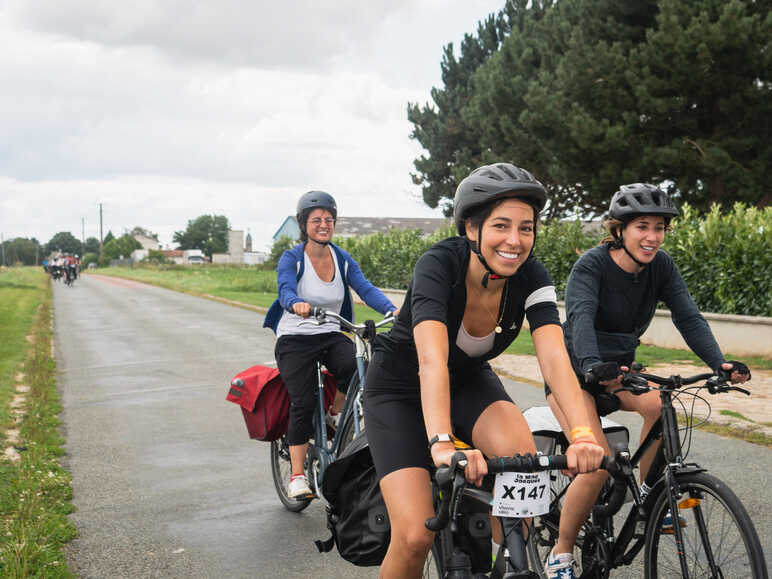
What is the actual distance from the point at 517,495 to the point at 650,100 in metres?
18.7

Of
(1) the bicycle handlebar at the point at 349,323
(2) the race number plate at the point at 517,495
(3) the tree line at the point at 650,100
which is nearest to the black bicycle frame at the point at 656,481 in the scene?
(2) the race number plate at the point at 517,495

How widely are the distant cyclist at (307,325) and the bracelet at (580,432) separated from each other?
8.31 ft

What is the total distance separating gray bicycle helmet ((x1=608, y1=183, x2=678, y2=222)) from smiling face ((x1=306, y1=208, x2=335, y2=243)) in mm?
2009

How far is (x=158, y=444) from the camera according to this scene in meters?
7.37

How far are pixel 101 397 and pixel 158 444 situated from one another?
2868 millimetres

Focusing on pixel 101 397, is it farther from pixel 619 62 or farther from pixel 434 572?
pixel 619 62

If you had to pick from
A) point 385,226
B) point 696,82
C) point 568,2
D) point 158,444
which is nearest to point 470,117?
point 568,2

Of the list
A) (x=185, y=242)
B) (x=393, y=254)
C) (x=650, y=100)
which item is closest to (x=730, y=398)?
(x=650, y=100)

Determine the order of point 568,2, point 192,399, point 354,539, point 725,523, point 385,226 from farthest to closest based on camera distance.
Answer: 1. point 385,226
2. point 568,2
3. point 192,399
4. point 354,539
5. point 725,523

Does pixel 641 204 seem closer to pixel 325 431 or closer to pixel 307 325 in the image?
pixel 307 325

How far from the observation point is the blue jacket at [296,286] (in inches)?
202

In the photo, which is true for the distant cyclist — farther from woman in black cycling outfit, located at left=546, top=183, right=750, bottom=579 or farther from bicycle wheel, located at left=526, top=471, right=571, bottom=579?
woman in black cycling outfit, located at left=546, top=183, right=750, bottom=579

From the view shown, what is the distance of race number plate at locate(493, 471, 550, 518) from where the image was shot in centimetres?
247

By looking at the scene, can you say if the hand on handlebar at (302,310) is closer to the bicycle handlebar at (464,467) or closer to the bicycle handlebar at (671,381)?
the bicycle handlebar at (671,381)
